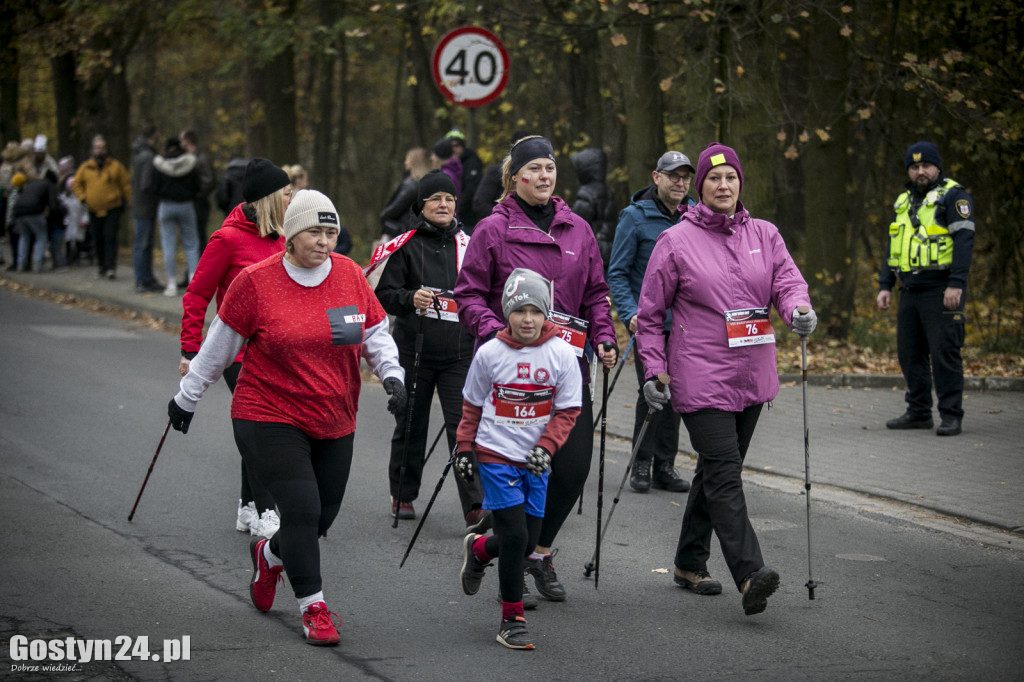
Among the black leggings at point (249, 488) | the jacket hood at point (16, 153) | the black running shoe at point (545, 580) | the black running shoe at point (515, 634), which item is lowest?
the black running shoe at point (515, 634)

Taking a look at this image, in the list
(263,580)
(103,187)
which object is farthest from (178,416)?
(103,187)

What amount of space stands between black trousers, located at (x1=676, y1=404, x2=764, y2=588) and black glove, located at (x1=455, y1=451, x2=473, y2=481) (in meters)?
1.06

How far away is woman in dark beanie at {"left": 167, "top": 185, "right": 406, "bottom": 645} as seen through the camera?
5.17 m

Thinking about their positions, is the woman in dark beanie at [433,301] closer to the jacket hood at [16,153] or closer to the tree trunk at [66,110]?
the jacket hood at [16,153]

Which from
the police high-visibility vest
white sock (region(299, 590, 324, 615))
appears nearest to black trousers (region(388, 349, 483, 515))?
white sock (region(299, 590, 324, 615))

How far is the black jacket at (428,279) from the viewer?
24.1ft

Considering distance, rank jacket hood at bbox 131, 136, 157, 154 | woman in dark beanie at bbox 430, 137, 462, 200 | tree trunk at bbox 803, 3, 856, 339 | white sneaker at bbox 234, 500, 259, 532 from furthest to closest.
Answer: jacket hood at bbox 131, 136, 157, 154, tree trunk at bbox 803, 3, 856, 339, woman in dark beanie at bbox 430, 137, 462, 200, white sneaker at bbox 234, 500, 259, 532

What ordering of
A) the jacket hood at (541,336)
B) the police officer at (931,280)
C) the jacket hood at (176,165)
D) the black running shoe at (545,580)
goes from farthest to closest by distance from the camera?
the jacket hood at (176,165), the police officer at (931,280), the black running shoe at (545,580), the jacket hood at (541,336)

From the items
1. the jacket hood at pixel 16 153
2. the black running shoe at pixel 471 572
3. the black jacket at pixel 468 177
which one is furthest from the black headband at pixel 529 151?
the jacket hood at pixel 16 153

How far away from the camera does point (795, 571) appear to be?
645cm

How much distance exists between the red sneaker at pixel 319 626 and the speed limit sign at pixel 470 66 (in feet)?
27.1

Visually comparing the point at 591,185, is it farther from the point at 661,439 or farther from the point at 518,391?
the point at 518,391

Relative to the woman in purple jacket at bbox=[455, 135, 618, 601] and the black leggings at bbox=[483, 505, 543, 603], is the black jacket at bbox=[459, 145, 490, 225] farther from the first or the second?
the black leggings at bbox=[483, 505, 543, 603]

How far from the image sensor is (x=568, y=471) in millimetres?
5688
